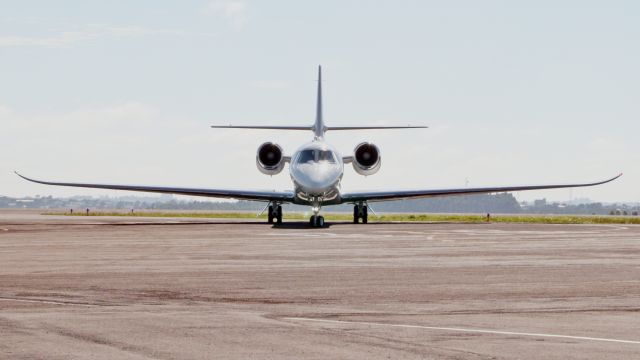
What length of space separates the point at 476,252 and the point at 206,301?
12.6 meters

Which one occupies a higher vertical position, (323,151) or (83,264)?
(323,151)

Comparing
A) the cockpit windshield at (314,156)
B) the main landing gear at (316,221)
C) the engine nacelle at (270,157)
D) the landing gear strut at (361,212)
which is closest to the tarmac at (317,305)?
the main landing gear at (316,221)

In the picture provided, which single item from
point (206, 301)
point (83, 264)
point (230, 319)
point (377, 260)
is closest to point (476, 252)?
point (377, 260)

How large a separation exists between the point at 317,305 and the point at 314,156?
115 feet

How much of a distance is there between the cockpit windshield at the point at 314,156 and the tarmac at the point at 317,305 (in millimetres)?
23213

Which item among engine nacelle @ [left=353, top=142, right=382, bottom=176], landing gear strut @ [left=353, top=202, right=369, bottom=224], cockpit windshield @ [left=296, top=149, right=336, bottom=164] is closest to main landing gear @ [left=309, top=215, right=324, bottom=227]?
cockpit windshield @ [left=296, top=149, right=336, bottom=164]

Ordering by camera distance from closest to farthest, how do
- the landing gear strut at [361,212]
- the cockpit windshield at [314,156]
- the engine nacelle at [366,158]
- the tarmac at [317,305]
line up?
the tarmac at [317,305], the cockpit windshield at [314,156], the engine nacelle at [366,158], the landing gear strut at [361,212]

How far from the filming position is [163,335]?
10.0m

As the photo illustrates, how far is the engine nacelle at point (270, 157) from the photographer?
51.8 metres

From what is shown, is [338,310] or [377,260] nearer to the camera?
[338,310]

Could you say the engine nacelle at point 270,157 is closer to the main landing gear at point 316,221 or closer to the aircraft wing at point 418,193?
the aircraft wing at point 418,193

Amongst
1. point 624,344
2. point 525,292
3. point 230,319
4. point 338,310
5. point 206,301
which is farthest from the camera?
point 525,292

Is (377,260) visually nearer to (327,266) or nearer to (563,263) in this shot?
(327,266)

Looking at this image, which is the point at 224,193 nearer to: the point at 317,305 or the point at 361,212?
the point at 361,212
